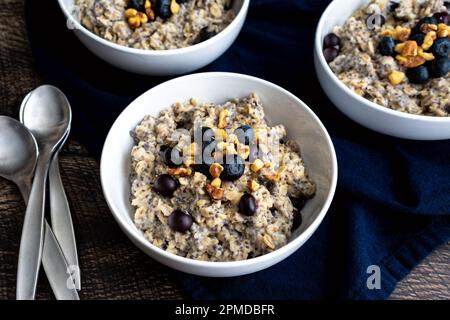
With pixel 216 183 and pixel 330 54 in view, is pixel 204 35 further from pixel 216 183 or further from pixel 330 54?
pixel 216 183

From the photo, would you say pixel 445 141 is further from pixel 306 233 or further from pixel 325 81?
pixel 306 233

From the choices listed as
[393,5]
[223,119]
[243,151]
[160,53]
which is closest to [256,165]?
[243,151]

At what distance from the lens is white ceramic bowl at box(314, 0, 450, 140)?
167 cm

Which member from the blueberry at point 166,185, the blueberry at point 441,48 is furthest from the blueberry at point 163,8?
the blueberry at point 441,48

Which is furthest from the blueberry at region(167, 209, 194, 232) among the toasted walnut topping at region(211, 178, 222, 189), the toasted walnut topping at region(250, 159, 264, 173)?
the toasted walnut topping at region(250, 159, 264, 173)

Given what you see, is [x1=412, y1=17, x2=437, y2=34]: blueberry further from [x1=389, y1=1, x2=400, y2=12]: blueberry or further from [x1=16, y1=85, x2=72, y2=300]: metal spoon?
[x1=16, y1=85, x2=72, y2=300]: metal spoon

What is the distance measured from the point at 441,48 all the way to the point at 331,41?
1.14 feet

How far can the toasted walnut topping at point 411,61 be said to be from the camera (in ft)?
5.71

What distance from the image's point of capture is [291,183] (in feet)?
5.24

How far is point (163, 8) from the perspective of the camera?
→ 1881 mm

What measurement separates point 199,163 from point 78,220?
0.44m

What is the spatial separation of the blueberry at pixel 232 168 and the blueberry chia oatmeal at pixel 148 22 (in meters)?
0.57

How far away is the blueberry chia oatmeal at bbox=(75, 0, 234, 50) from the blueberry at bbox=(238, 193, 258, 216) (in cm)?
67
